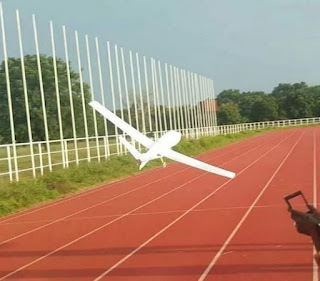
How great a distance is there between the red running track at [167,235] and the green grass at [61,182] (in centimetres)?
43

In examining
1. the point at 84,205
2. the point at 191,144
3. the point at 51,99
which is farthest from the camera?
the point at 191,144

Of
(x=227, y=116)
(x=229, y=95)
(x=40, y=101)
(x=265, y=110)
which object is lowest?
(x=227, y=116)

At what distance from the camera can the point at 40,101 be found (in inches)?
770

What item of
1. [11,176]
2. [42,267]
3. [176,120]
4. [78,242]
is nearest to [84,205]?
[11,176]

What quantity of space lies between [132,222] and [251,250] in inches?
121

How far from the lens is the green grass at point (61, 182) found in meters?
11.4

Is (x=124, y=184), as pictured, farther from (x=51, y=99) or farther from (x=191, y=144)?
(x=191, y=144)

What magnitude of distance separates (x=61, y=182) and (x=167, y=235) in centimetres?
682

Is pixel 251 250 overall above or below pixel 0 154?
below

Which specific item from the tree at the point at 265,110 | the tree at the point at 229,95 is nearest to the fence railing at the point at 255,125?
the tree at the point at 265,110

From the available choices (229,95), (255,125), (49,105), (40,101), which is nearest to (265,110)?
(255,125)

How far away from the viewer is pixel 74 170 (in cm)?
1487

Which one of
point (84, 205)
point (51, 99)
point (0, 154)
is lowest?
point (84, 205)

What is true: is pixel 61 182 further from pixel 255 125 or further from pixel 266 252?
pixel 255 125
